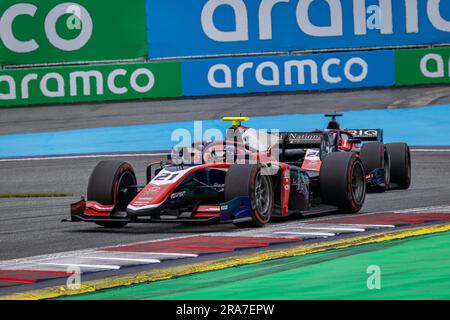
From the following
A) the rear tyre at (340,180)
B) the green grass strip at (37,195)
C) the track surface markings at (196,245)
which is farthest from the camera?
the green grass strip at (37,195)

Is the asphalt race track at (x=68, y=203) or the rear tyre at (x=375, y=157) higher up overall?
the rear tyre at (x=375, y=157)

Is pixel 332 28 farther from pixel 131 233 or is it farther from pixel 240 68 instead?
pixel 131 233

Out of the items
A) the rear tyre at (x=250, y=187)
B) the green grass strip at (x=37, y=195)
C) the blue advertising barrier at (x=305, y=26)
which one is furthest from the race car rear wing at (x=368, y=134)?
the blue advertising barrier at (x=305, y=26)

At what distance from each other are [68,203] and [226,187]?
178 inches

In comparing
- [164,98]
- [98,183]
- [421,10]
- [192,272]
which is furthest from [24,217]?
[421,10]

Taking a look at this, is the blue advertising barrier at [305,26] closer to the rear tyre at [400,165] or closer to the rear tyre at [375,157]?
the rear tyre at [400,165]

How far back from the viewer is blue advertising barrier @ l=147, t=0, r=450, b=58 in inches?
1006

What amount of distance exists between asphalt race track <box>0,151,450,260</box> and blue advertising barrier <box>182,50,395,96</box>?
470 centimetres

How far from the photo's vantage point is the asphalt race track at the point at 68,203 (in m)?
11.1

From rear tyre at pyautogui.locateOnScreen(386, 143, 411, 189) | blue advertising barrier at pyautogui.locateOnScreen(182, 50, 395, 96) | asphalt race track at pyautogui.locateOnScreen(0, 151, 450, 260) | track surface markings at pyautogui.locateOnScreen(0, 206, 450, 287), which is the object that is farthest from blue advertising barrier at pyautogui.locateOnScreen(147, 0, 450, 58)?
track surface markings at pyautogui.locateOnScreen(0, 206, 450, 287)

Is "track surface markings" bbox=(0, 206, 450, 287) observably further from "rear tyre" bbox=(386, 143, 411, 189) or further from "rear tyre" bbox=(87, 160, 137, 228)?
"rear tyre" bbox=(386, 143, 411, 189)

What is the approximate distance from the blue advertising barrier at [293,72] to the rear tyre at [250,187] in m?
13.7

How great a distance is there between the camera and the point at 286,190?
12.4 metres
